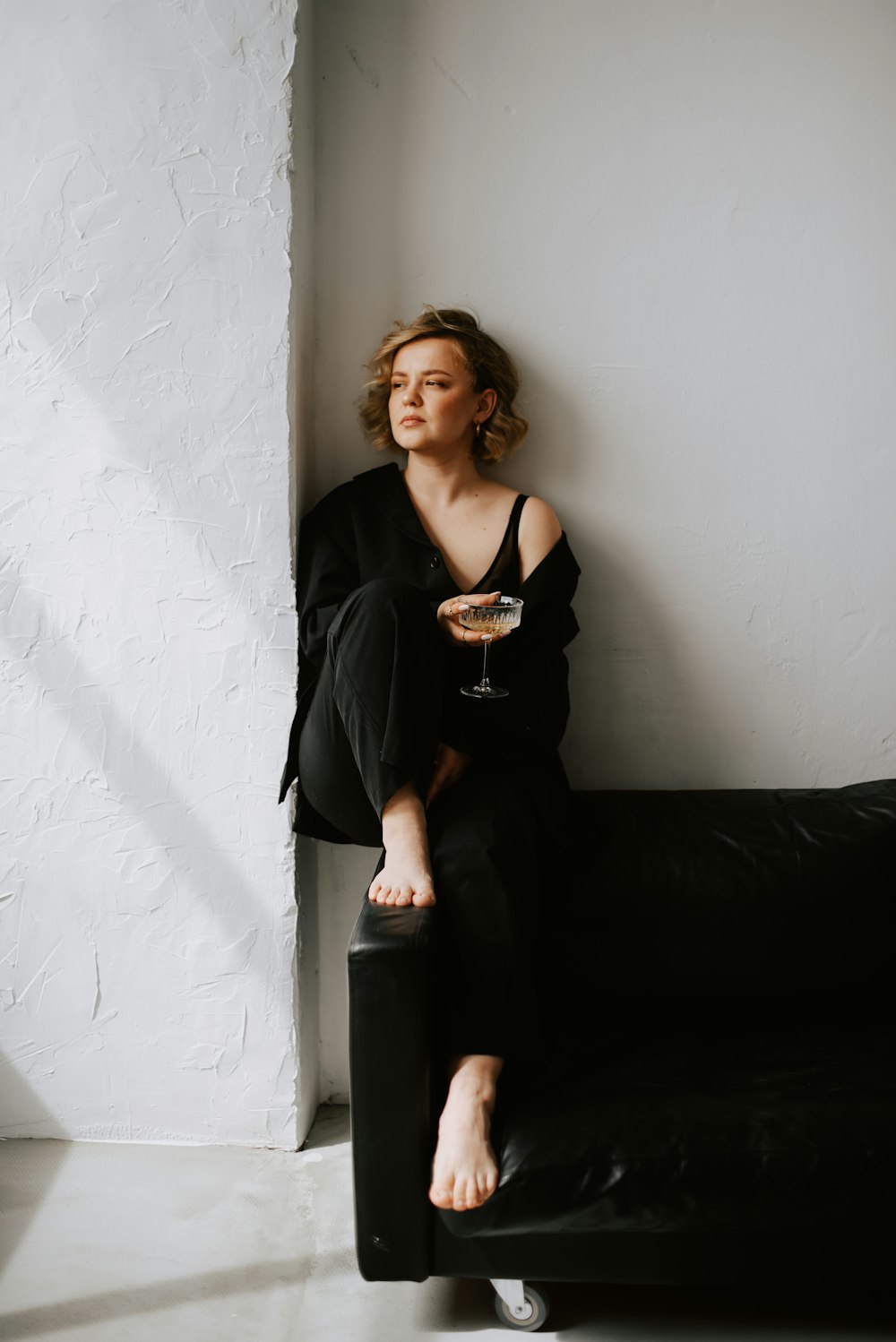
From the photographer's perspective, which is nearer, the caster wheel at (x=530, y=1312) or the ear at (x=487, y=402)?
the caster wheel at (x=530, y=1312)

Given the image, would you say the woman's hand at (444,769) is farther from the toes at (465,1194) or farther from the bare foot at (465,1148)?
the toes at (465,1194)

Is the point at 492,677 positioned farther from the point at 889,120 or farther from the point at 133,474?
the point at 889,120

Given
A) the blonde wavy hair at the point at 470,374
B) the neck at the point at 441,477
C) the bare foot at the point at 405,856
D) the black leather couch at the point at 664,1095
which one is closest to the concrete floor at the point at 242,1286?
the black leather couch at the point at 664,1095

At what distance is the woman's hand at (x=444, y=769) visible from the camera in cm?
188

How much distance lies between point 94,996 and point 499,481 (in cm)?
129

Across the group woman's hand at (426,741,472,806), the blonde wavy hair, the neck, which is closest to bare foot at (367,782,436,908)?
woman's hand at (426,741,472,806)

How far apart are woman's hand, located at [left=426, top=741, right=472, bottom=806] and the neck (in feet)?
1.62

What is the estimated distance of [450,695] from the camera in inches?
75.9

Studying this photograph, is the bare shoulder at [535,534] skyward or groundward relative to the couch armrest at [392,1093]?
skyward

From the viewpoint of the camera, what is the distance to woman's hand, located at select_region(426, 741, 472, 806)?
1885mm

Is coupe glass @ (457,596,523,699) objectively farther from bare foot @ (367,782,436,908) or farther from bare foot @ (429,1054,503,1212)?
bare foot @ (429,1054,503,1212)

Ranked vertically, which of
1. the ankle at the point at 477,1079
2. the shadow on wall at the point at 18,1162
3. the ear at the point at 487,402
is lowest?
the shadow on wall at the point at 18,1162

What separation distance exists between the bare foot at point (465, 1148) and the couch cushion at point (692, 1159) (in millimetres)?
27

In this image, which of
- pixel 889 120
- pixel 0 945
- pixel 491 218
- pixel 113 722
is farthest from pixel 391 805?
pixel 889 120
